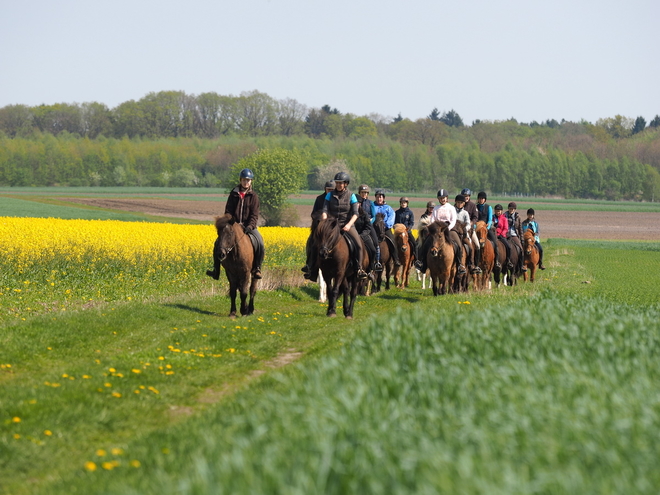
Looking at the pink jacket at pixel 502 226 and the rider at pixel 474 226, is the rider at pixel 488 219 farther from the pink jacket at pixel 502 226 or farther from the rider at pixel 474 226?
the pink jacket at pixel 502 226

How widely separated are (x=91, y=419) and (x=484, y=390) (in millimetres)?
3729

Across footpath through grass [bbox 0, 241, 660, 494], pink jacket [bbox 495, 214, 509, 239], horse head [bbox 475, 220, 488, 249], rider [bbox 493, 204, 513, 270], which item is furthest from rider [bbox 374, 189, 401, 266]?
footpath through grass [bbox 0, 241, 660, 494]

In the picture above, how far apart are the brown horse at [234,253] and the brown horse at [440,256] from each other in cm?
441

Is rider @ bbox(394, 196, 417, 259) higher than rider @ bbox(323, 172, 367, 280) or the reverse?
the reverse

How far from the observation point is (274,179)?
68.8 meters

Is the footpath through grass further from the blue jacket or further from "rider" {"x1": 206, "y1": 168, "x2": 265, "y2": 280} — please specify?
the blue jacket

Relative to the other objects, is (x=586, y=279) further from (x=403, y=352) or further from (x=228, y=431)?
(x=228, y=431)

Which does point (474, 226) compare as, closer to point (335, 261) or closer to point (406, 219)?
point (406, 219)

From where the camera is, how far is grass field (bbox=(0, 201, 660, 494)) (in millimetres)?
4027

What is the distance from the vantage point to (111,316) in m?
12.8

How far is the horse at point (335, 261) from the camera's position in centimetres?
1427

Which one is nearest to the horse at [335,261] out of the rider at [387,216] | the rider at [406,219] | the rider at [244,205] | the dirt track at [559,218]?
the rider at [244,205]

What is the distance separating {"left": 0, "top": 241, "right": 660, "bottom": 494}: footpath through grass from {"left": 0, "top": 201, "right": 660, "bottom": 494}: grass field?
2 cm

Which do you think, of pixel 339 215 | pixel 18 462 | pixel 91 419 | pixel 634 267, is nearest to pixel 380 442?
pixel 18 462
